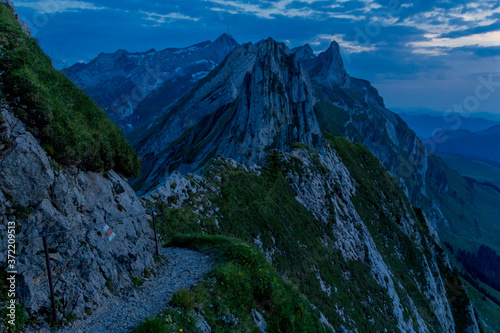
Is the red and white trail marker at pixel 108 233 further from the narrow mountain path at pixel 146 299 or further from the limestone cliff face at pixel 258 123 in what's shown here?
the limestone cliff face at pixel 258 123

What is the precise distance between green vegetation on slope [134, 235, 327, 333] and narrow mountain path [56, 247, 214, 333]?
31.3 inches

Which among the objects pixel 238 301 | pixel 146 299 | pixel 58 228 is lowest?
pixel 238 301

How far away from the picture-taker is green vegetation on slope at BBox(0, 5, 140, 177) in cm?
1155

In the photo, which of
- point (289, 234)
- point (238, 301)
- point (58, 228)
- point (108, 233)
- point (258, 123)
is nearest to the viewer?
point (58, 228)

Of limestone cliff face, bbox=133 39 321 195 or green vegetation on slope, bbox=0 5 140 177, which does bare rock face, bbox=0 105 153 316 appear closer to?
green vegetation on slope, bbox=0 5 140 177

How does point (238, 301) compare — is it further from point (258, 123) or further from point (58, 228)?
point (258, 123)

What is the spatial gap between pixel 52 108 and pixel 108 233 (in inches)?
242

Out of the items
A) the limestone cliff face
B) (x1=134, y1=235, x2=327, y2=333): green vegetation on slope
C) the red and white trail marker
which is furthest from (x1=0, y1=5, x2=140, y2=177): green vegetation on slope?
the limestone cliff face

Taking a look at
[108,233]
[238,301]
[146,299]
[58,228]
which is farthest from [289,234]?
[58,228]

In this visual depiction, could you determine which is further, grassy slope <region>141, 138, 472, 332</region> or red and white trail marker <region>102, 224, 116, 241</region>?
grassy slope <region>141, 138, 472, 332</region>

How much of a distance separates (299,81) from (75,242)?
437 feet

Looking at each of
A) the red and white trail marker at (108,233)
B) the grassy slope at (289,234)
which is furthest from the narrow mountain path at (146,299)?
the grassy slope at (289,234)

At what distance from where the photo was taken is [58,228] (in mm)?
11023

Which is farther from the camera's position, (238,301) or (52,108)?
(238,301)
